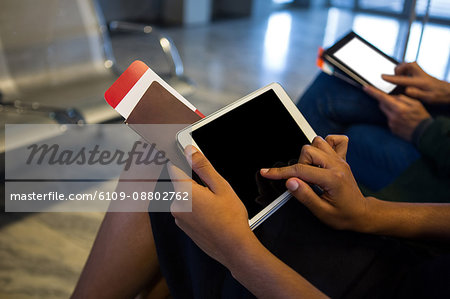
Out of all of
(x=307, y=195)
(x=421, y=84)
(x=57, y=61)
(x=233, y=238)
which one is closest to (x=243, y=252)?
(x=233, y=238)

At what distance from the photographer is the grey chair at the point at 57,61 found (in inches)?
55.7

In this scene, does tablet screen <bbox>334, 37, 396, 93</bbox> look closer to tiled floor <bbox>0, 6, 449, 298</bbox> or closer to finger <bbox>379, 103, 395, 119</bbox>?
finger <bbox>379, 103, 395, 119</bbox>

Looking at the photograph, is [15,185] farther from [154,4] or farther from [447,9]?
[447,9]

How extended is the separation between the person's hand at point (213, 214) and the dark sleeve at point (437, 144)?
0.63 meters

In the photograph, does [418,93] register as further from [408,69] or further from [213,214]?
[213,214]

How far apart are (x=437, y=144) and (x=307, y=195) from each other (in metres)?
0.57

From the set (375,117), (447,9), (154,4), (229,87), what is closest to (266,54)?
(229,87)

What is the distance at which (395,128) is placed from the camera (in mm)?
1046

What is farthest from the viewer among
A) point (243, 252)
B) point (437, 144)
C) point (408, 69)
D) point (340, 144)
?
point (408, 69)

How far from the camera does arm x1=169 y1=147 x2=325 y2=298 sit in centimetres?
45

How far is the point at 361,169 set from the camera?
3.48ft

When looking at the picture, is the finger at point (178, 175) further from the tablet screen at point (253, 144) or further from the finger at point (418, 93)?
the finger at point (418, 93)

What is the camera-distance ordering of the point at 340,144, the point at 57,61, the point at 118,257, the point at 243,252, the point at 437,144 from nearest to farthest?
the point at 243,252
the point at 340,144
the point at 118,257
the point at 437,144
the point at 57,61

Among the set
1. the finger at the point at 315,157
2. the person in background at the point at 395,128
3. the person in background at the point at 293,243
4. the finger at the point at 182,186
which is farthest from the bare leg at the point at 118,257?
the person in background at the point at 395,128
